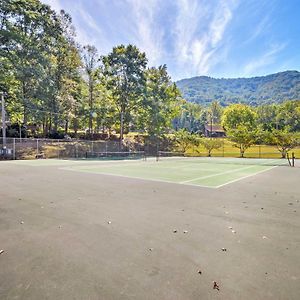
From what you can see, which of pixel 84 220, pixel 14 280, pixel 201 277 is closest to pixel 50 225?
pixel 84 220

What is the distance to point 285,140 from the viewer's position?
85.4ft

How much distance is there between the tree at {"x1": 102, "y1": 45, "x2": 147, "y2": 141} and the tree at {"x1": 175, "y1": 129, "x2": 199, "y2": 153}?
24.3ft

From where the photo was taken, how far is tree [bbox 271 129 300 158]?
83.9 feet

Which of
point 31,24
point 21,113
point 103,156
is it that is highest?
point 31,24

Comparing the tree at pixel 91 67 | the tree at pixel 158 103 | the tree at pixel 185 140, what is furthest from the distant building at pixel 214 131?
the tree at pixel 91 67

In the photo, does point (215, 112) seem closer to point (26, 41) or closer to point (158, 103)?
point (158, 103)

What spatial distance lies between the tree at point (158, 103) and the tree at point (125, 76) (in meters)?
1.67

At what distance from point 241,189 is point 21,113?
2522 cm

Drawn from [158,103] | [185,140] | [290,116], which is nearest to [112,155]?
[185,140]

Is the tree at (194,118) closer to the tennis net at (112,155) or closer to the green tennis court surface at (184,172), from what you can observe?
the tennis net at (112,155)

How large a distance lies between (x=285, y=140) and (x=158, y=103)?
17.5 metres

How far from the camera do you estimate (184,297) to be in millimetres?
2096

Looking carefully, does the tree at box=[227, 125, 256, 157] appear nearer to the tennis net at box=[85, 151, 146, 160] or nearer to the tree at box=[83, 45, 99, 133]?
the tennis net at box=[85, 151, 146, 160]

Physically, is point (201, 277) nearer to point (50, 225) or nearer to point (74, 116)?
point (50, 225)
